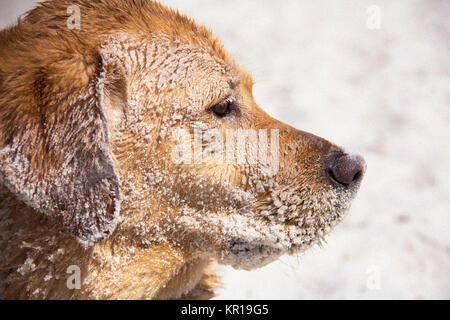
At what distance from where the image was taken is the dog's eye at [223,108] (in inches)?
95.0

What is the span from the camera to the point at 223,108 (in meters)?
2.45

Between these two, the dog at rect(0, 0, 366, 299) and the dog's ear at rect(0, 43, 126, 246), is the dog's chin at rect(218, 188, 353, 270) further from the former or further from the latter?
the dog's ear at rect(0, 43, 126, 246)

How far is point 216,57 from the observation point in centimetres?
249

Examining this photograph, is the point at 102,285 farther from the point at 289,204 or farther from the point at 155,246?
the point at 289,204

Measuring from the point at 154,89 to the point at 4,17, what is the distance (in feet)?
11.0

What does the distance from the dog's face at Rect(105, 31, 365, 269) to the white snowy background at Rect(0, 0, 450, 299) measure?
78 centimetres

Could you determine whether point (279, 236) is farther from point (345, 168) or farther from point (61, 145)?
point (61, 145)

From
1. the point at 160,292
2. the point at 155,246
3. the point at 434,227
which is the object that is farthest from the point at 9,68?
the point at 434,227

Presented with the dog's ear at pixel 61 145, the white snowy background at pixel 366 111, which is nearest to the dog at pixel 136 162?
the dog's ear at pixel 61 145

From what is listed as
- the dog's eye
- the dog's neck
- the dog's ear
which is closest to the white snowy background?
the dog's eye

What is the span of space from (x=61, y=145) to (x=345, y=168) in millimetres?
1662

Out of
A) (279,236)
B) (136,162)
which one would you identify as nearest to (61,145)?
(136,162)

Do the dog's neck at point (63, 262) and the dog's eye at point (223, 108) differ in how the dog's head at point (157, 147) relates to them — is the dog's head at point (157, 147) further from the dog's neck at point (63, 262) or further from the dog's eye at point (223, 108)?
the dog's neck at point (63, 262)

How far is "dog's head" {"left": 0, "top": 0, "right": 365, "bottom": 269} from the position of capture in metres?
2.00
